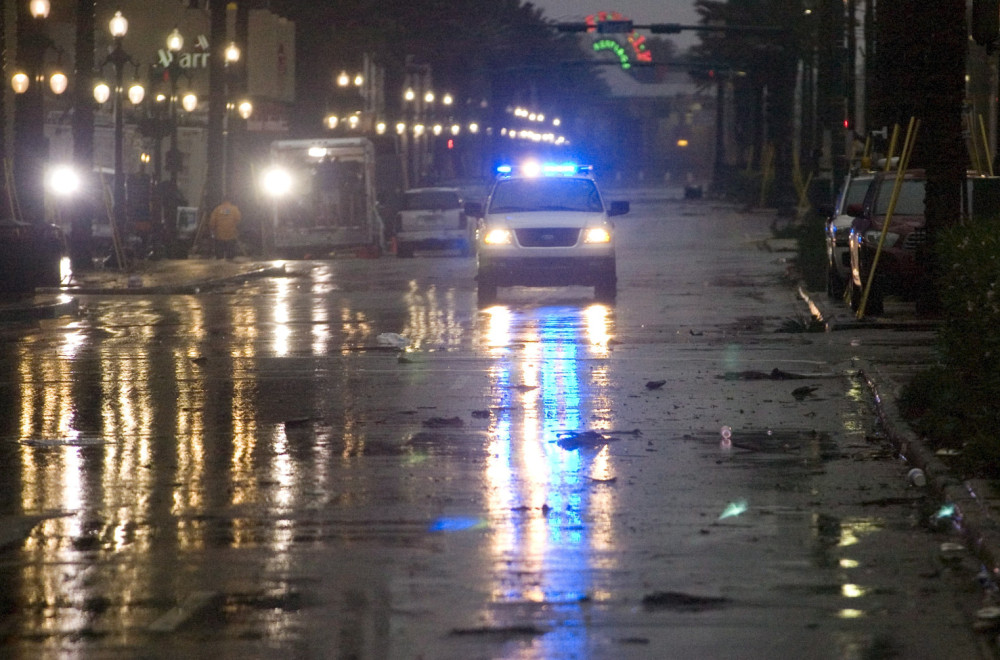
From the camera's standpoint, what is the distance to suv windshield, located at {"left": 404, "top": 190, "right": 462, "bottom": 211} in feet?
147

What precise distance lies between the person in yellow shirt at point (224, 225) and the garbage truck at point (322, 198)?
2.50 m

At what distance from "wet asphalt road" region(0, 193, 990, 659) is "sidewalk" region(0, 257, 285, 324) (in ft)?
17.7

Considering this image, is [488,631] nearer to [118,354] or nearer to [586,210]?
[118,354]

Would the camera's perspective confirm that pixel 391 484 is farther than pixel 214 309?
No

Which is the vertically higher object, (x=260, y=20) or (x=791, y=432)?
(x=260, y=20)

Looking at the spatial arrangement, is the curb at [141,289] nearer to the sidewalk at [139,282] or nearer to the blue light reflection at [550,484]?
the sidewalk at [139,282]

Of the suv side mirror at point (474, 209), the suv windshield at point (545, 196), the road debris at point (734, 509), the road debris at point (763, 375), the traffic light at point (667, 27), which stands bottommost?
the road debris at point (734, 509)

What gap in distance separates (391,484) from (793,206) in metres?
62.6

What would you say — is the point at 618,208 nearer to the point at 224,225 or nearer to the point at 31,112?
the point at 31,112

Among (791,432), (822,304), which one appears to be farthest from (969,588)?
(822,304)

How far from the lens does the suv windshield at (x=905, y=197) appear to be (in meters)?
23.5

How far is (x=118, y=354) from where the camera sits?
19.1 meters

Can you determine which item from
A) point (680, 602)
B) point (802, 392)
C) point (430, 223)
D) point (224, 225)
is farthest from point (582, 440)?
point (430, 223)

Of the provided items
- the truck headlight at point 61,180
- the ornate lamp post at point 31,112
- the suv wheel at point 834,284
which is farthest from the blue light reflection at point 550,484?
the truck headlight at point 61,180
